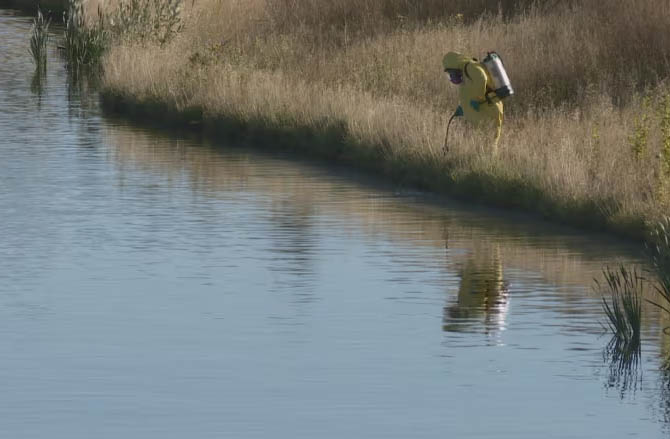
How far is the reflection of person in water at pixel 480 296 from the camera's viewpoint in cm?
Result: 1268

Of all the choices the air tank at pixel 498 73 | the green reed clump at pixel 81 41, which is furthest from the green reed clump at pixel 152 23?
the air tank at pixel 498 73

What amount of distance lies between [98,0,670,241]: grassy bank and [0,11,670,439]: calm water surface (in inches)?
23.3

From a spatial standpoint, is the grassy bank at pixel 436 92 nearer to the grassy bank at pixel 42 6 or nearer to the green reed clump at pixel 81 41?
the green reed clump at pixel 81 41

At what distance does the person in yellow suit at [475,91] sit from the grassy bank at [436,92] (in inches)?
10.9

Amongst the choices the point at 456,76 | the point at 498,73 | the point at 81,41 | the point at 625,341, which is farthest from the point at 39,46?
the point at 625,341

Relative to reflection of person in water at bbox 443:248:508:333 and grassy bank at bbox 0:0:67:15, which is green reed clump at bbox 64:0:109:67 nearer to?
grassy bank at bbox 0:0:67:15

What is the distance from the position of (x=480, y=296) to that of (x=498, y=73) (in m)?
6.54

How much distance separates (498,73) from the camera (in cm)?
2003

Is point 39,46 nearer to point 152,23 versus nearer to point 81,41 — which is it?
point 81,41

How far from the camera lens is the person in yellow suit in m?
20.3

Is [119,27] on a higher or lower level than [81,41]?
higher

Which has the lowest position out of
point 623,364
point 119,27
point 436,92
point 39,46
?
point 623,364

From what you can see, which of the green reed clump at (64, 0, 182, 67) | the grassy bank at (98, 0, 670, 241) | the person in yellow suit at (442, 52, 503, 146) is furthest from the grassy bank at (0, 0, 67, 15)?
the person in yellow suit at (442, 52, 503, 146)

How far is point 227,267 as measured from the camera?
15156mm
